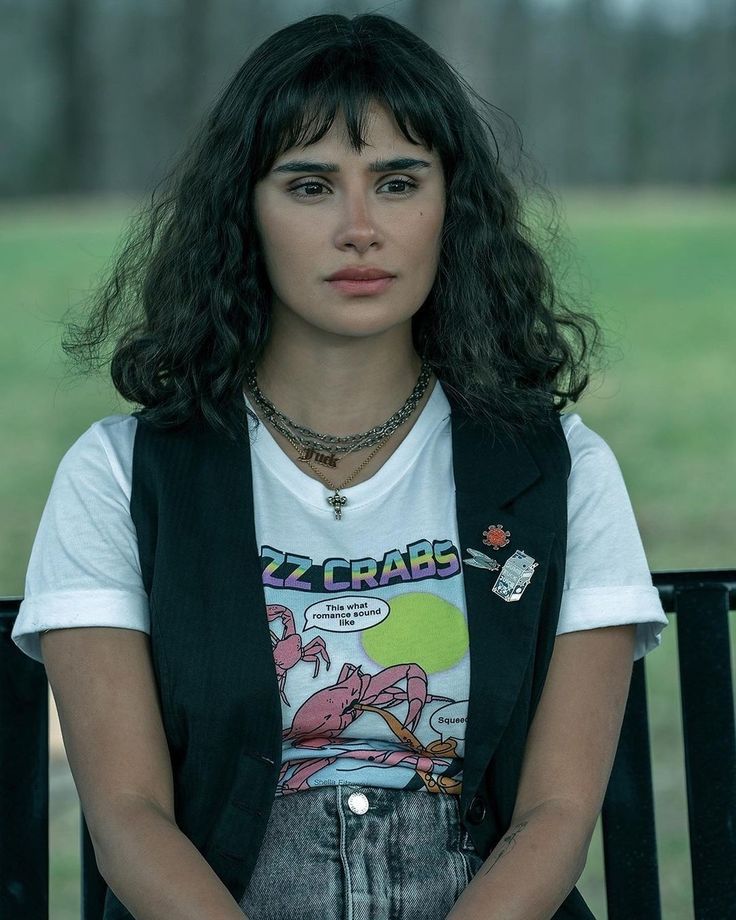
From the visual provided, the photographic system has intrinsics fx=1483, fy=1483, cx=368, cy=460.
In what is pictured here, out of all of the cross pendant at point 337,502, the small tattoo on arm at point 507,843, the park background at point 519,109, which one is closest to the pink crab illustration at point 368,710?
the small tattoo on arm at point 507,843

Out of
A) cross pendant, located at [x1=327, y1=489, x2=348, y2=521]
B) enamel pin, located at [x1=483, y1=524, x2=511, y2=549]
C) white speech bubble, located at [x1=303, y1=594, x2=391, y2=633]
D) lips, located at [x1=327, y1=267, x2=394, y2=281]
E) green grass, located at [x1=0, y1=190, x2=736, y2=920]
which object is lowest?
white speech bubble, located at [x1=303, y1=594, x2=391, y2=633]

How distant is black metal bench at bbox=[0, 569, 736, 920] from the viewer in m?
2.26

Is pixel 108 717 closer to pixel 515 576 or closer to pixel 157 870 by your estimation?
pixel 157 870

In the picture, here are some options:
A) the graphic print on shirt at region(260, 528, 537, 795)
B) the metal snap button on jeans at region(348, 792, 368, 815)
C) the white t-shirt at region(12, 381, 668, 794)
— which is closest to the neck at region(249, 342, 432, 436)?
the white t-shirt at region(12, 381, 668, 794)

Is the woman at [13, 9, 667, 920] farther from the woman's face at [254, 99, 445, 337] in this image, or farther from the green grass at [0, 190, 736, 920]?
the green grass at [0, 190, 736, 920]

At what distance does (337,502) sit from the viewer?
7.11 ft

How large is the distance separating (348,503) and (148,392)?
0.38 meters

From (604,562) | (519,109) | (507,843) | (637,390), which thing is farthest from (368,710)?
(519,109)

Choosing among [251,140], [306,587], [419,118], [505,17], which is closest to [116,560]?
[306,587]

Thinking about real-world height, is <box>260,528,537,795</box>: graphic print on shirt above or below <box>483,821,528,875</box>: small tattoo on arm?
above

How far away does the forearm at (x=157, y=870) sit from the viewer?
76.0 inches

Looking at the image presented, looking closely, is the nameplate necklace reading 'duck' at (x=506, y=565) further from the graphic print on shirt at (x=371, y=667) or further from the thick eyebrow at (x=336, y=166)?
the thick eyebrow at (x=336, y=166)

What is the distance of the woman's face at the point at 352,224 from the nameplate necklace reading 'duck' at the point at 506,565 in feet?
1.13

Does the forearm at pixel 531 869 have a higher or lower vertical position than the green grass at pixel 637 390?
lower
